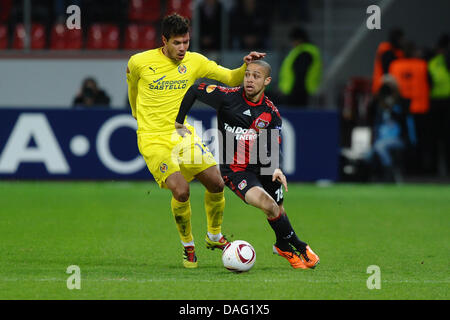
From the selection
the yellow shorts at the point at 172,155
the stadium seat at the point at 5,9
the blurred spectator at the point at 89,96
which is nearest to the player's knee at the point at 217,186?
the yellow shorts at the point at 172,155

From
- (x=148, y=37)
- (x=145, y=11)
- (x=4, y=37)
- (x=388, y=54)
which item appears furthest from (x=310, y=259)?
(x=4, y=37)

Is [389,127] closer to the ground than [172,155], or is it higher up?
closer to the ground

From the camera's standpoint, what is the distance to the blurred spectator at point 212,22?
16.1 metres

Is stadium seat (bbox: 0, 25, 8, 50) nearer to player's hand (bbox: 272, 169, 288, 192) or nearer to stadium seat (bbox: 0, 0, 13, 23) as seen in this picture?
stadium seat (bbox: 0, 0, 13, 23)

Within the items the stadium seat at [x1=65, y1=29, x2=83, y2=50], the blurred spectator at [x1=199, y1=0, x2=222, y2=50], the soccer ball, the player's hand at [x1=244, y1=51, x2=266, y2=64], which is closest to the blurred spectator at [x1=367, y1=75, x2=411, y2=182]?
the blurred spectator at [x1=199, y1=0, x2=222, y2=50]

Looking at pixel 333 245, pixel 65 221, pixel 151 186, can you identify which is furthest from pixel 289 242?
pixel 151 186

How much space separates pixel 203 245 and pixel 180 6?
9993mm

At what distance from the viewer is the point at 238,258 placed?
22.1ft

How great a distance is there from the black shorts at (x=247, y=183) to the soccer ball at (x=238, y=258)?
49 centimetres

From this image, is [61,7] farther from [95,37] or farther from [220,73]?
[220,73]

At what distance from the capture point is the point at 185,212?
7277mm

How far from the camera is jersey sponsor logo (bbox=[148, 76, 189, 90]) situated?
24.7 ft

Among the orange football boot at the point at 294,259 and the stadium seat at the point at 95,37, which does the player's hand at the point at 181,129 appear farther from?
the stadium seat at the point at 95,37

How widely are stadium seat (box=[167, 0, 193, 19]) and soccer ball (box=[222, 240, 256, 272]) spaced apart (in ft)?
36.7
